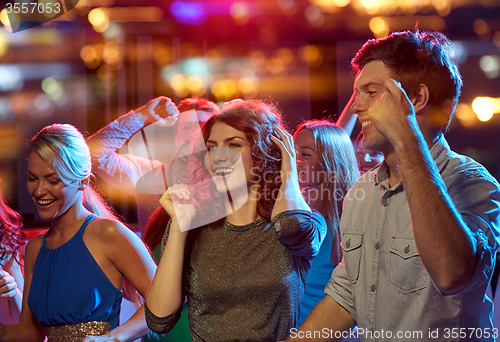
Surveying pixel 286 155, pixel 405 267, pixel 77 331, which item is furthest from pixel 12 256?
pixel 405 267

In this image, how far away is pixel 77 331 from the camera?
61.7 inches

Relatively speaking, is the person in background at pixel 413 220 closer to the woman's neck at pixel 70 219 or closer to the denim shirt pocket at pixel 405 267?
the denim shirt pocket at pixel 405 267

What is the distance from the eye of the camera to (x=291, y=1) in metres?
3.54

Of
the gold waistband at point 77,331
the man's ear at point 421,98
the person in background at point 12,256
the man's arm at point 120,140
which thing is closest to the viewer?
the man's ear at point 421,98

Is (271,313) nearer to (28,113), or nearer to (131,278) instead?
(131,278)

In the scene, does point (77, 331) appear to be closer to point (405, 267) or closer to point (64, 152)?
point (64, 152)

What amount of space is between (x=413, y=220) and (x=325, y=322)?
1.70 feet

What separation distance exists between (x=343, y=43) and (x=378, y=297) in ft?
8.71

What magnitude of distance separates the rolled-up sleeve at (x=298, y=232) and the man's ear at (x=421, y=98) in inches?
18.5

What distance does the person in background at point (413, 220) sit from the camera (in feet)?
2.96

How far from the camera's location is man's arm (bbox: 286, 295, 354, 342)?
4.06 feet

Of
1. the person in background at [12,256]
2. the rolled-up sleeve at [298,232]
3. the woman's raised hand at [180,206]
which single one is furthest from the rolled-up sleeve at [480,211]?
the person in background at [12,256]

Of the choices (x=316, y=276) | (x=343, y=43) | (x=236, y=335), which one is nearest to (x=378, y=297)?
(x=236, y=335)

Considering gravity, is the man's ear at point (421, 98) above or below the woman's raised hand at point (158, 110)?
above
